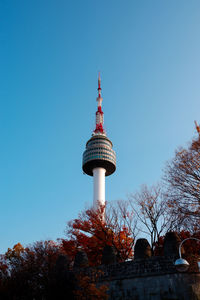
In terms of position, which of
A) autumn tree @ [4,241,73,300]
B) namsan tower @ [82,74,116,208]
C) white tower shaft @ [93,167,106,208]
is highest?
namsan tower @ [82,74,116,208]

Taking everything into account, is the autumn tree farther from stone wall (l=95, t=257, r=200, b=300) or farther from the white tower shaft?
the white tower shaft

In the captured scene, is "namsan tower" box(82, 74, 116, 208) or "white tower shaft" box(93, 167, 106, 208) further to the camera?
"namsan tower" box(82, 74, 116, 208)

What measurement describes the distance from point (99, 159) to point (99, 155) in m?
1.25

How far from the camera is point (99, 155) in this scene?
7706 cm

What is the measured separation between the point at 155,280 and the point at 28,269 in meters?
11.6

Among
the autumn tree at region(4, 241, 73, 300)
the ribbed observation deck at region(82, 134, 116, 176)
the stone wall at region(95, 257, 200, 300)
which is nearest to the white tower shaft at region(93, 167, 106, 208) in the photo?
the ribbed observation deck at region(82, 134, 116, 176)

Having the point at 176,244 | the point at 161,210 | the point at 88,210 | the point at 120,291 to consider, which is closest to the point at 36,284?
the point at 120,291

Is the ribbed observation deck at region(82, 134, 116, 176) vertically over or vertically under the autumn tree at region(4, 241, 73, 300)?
over

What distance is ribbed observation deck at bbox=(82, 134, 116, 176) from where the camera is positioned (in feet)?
255

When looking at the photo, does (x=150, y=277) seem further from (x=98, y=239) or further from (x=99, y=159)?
(x=99, y=159)

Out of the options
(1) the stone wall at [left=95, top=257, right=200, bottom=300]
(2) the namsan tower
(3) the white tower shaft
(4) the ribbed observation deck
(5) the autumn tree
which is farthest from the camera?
(4) the ribbed observation deck

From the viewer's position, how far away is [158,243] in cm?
2512

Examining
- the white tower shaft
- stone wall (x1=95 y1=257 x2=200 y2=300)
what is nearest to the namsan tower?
the white tower shaft

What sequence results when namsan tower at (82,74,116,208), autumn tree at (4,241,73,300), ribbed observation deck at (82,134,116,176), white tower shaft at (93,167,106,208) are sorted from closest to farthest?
autumn tree at (4,241,73,300)
white tower shaft at (93,167,106,208)
namsan tower at (82,74,116,208)
ribbed observation deck at (82,134,116,176)
